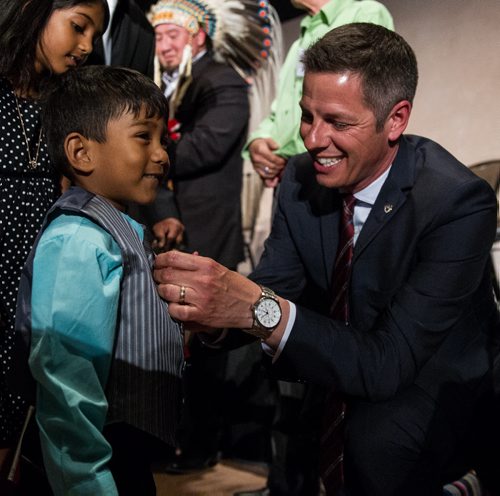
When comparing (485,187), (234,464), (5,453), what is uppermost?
(485,187)

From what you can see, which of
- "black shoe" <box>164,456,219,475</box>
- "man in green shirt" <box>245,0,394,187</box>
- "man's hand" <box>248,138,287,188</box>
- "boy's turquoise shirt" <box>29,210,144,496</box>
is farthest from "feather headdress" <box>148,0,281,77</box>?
"boy's turquoise shirt" <box>29,210,144,496</box>

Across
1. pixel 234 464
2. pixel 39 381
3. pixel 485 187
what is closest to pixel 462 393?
pixel 485 187

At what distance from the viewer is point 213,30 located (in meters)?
3.32

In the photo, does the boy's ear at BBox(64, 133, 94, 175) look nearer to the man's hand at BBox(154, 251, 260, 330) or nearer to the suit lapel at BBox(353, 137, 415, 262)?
the man's hand at BBox(154, 251, 260, 330)

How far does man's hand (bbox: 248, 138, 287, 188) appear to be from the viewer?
261 centimetres

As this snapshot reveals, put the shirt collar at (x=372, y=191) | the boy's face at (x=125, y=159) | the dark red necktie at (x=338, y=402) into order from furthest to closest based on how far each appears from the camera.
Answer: the shirt collar at (x=372, y=191) → the dark red necktie at (x=338, y=402) → the boy's face at (x=125, y=159)

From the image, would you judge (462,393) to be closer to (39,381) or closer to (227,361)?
(39,381)

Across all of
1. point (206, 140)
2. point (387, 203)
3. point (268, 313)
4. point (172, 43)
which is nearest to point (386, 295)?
point (387, 203)

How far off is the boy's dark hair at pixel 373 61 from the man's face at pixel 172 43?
1680 mm

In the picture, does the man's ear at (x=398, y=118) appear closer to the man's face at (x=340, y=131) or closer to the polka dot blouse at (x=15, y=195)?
the man's face at (x=340, y=131)

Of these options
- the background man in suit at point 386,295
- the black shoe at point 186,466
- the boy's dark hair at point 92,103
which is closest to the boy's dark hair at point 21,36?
the boy's dark hair at point 92,103

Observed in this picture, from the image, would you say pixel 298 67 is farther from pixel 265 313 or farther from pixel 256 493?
pixel 256 493

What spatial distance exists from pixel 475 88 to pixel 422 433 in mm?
1502

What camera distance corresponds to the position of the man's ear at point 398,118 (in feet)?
5.57
